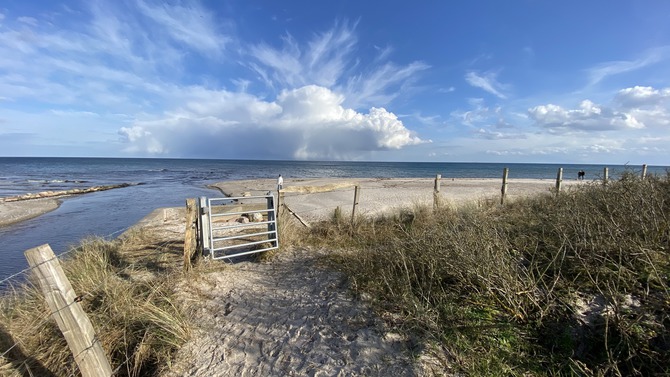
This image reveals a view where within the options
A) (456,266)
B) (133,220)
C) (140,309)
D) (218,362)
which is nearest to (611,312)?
(456,266)

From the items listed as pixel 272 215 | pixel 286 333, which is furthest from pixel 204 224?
pixel 286 333

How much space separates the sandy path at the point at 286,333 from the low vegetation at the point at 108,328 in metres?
0.34

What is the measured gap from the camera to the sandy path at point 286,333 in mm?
3605

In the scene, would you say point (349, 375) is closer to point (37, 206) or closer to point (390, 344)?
point (390, 344)

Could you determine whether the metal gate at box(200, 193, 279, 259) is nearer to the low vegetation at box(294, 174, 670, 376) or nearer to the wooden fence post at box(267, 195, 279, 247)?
the wooden fence post at box(267, 195, 279, 247)

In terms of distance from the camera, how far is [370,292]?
190 inches

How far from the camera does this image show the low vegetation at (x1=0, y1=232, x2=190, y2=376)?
3771 millimetres

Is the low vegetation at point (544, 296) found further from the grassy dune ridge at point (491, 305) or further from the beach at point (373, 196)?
the beach at point (373, 196)

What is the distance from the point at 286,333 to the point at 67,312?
7.64 feet

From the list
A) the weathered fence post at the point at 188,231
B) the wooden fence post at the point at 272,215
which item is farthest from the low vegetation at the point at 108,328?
the wooden fence post at the point at 272,215

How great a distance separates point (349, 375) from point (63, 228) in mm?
15070

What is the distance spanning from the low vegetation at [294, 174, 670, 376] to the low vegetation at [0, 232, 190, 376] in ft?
8.80

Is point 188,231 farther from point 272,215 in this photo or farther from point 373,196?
point 373,196

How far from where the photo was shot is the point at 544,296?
12.7 ft
